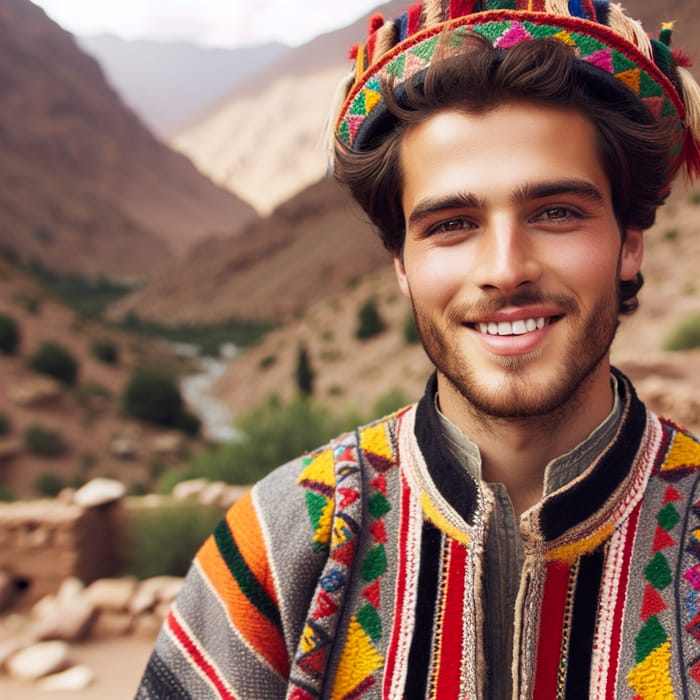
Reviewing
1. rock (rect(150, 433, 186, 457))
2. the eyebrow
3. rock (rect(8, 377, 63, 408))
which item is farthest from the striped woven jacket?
rock (rect(8, 377, 63, 408))

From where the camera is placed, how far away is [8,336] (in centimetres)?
1694

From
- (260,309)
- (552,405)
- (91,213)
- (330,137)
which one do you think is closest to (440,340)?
(552,405)

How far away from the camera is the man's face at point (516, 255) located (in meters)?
1.31

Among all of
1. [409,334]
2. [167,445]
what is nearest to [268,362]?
[409,334]

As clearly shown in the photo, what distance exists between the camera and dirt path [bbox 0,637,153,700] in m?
5.02

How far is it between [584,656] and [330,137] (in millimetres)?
1210

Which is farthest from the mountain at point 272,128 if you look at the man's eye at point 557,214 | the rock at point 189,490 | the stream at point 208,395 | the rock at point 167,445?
the man's eye at point 557,214

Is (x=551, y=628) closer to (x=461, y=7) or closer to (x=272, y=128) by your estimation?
(x=461, y=7)

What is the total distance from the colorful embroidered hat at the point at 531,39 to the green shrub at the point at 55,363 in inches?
669

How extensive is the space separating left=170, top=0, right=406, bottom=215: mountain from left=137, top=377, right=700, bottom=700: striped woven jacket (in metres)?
87.1

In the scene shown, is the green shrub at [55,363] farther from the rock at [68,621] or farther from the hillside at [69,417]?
the rock at [68,621]

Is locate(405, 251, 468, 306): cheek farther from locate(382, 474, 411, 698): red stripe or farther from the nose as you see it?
locate(382, 474, 411, 698): red stripe

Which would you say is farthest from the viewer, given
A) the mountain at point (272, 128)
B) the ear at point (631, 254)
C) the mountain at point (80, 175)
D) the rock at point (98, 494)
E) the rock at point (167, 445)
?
the mountain at point (272, 128)

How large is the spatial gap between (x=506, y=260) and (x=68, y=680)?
509 cm
